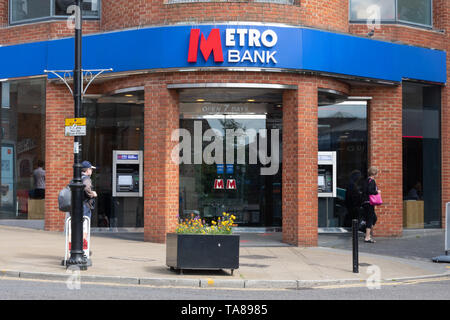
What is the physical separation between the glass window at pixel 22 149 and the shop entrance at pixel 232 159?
407 centimetres

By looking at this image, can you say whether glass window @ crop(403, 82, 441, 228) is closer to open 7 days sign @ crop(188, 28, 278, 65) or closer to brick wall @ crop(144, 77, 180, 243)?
open 7 days sign @ crop(188, 28, 278, 65)

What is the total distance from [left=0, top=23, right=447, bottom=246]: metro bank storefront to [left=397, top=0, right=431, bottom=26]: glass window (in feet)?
3.69

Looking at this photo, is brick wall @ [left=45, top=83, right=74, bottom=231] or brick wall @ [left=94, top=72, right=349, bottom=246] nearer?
brick wall @ [left=94, top=72, right=349, bottom=246]

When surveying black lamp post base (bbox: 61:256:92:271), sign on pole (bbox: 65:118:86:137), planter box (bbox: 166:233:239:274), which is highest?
sign on pole (bbox: 65:118:86:137)

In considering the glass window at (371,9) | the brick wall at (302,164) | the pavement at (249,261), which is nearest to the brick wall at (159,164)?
the pavement at (249,261)

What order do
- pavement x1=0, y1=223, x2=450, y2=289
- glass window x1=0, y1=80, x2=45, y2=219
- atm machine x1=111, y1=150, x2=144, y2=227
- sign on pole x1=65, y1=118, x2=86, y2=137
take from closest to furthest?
pavement x1=0, y1=223, x2=450, y2=289
sign on pole x1=65, y1=118, x2=86, y2=137
atm machine x1=111, y1=150, x2=144, y2=227
glass window x1=0, y1=80, x2=45, y2=219

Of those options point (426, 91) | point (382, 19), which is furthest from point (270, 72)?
point (426, 91)

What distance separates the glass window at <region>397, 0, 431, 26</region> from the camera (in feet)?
61.9

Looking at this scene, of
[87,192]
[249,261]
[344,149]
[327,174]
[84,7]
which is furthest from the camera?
[344,149]

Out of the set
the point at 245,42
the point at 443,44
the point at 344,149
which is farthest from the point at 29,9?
the point at 443,44

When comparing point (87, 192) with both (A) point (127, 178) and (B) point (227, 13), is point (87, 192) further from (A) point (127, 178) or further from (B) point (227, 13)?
(A) point (127, 178)

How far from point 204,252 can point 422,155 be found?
10452mm

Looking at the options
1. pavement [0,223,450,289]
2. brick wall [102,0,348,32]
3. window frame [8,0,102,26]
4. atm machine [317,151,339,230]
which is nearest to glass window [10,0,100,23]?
window frame [8,0,102,26]

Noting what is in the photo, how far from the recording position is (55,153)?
59.8 ft
